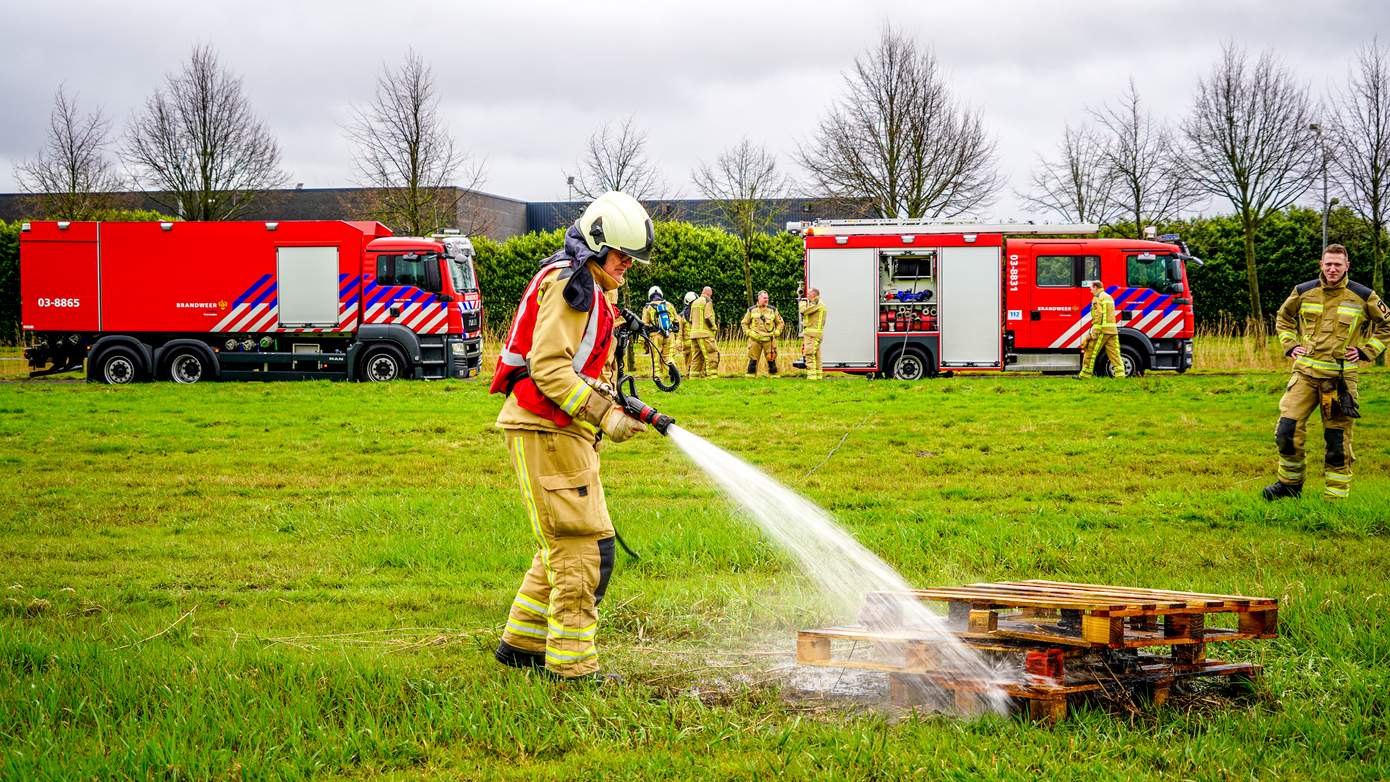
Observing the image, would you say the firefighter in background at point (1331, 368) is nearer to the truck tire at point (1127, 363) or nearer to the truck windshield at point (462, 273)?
the truck tire at point (1127, 363)

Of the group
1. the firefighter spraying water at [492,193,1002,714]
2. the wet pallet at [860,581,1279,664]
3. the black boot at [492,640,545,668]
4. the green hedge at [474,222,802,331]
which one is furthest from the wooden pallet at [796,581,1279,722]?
the green hedge at [474,222,802,331]

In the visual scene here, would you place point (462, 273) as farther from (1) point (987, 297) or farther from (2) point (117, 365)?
(1) point (987, 297)

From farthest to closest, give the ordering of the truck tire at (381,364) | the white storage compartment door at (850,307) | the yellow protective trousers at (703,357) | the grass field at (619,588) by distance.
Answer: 1. the yellow protective trousers at (703,357)
2. the truck tire at (381,364)
3. the white storage compartment door at (850,307)
4. the grass field at (619,588)

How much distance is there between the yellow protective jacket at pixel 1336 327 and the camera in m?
9.30

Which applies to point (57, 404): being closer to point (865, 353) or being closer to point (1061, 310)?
point (865, 353)

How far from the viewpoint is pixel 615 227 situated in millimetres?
4961

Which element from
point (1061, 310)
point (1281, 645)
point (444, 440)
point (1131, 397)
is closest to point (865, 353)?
point (1061, 310)

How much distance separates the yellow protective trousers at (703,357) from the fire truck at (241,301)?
456cm

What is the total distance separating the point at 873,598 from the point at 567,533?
4.81 ft

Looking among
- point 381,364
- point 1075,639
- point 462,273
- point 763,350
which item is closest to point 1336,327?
point 1075,639

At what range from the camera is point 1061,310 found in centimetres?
2294

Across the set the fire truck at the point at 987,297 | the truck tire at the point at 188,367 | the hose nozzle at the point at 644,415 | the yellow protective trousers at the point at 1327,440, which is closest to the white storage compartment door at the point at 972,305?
the fire truck at the point at 987,297

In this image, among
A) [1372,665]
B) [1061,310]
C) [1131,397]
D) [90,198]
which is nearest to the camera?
[1372,665]

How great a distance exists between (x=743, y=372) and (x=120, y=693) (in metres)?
22.0
